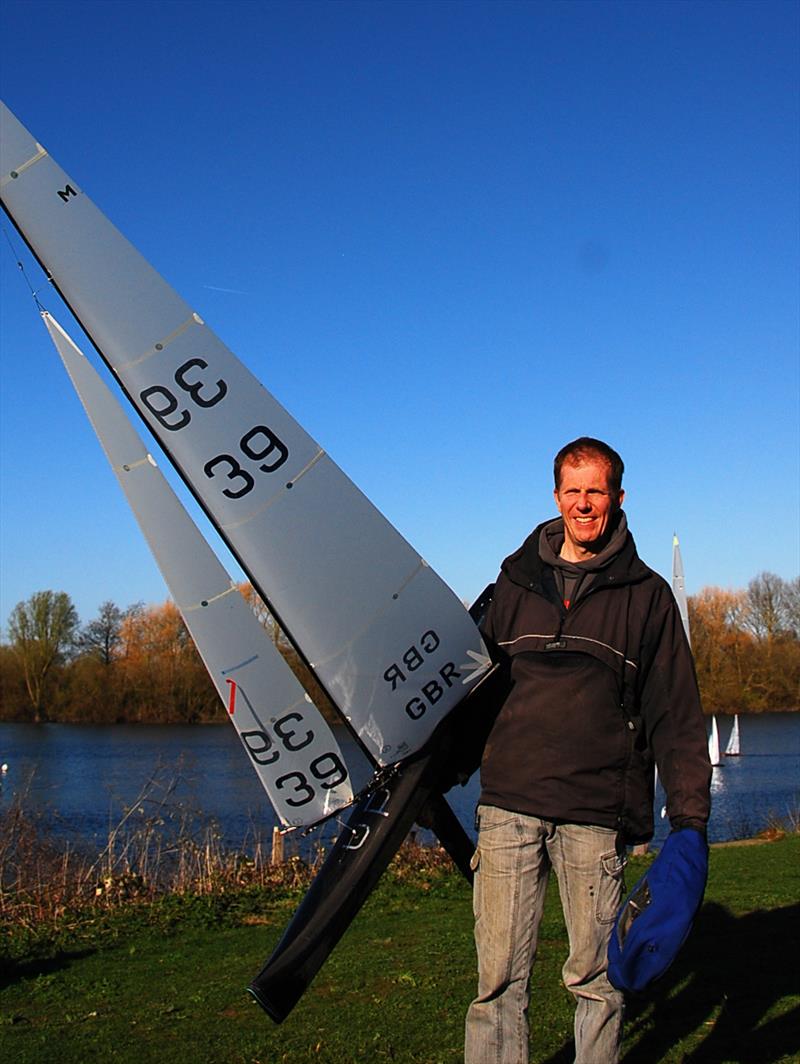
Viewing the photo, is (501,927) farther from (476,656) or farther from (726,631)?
(726,631)

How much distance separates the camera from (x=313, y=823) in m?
3.87

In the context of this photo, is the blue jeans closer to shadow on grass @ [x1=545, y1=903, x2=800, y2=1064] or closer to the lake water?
shadow on grass @ [x1=545, y1=903, x2=800, y2=1064]

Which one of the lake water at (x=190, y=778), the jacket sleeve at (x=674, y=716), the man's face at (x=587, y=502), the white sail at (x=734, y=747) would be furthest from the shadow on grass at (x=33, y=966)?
the white sail at (x=734, y=747)

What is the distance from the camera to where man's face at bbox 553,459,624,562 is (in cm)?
303

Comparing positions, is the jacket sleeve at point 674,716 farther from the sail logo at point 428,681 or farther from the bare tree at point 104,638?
the bare tree at point 104,638

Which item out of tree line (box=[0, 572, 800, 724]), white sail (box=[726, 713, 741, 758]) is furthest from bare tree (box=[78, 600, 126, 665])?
white sail (box=[726, 713, 741, 758])

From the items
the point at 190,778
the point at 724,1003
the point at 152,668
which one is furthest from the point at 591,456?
the point at 152,668

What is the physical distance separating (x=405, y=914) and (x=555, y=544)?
4942 mm

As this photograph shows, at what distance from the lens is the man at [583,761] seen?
9.46 feet

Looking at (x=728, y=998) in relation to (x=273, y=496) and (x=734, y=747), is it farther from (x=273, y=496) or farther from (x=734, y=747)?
(x=734, y=747)

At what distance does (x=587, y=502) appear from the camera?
9.94 ft

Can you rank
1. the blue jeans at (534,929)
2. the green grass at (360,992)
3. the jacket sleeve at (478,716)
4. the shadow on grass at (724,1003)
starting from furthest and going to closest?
the green grass at (360,992) → the shadow on grass at (724,1003) → the jacket sleeve at (478,716) → the blue jeans at (534,929)

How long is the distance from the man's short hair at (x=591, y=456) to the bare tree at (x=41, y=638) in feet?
148

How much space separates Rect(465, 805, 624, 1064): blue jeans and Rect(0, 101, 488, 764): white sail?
0.66 metres
